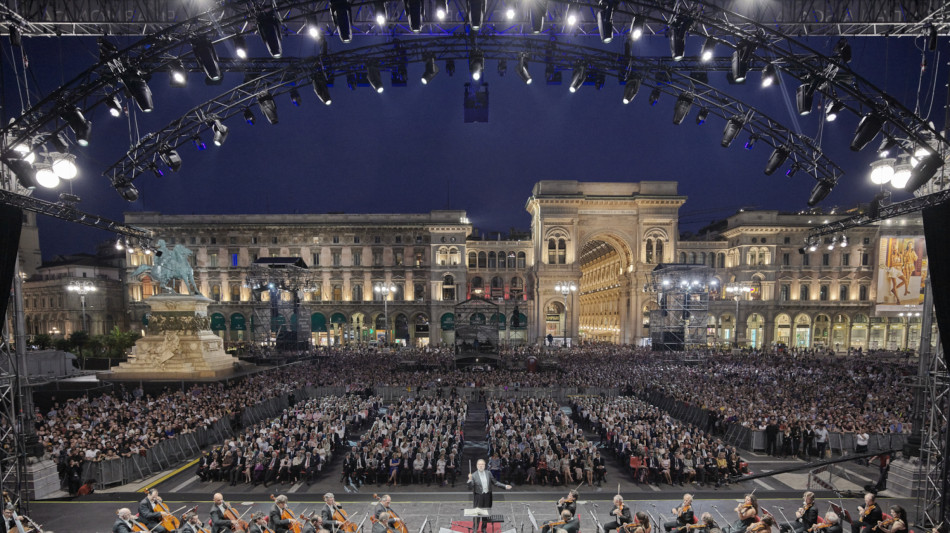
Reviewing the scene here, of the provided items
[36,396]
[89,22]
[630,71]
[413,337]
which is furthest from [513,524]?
[413,337]

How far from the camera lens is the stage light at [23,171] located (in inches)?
383

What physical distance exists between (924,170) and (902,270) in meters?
32.6

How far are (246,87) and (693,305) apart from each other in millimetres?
39959

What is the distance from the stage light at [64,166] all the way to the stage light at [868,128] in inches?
748

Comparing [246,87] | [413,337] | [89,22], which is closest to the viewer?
[89,22]

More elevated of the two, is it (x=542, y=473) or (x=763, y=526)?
(x=763, y=526)

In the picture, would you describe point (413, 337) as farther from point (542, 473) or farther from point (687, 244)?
point (542, 473)

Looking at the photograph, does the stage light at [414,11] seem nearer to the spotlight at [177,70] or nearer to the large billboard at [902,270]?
the spotlight at [177,70]

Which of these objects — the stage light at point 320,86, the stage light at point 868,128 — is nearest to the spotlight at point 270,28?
the stage light at point 320,86

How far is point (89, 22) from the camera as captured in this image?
44.7 feet

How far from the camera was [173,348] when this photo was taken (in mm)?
27906

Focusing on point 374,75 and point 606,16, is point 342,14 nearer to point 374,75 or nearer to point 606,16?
point 374,75

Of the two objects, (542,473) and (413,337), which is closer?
(542,473)

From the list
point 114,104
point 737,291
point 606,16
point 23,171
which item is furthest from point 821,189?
point 737,291
